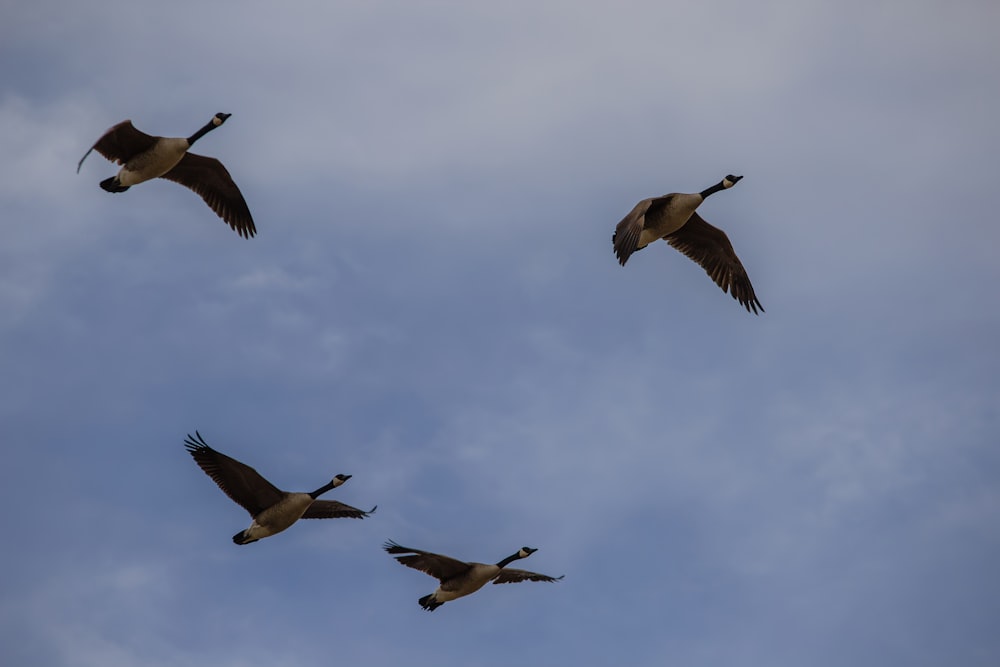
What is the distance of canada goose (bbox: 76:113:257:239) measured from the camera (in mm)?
17688

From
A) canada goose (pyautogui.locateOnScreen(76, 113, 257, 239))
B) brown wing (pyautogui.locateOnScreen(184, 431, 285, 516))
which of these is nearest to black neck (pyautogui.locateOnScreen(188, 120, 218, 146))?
canada goose (pyautogui.locateOnScreen(76, 113, 257, 239))

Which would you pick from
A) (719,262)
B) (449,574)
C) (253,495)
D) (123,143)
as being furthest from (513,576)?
(123,143)

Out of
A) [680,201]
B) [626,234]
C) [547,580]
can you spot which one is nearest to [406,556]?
[547,580]

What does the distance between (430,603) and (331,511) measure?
7.39 ft

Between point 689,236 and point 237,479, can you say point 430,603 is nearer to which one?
point 237,479

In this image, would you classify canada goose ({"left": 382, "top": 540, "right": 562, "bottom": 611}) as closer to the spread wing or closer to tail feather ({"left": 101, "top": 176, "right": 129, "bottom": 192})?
the spread wing

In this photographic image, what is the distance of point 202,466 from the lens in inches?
673

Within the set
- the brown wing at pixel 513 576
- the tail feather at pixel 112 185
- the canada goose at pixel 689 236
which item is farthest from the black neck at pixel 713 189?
the tail feather at pixel 112 185

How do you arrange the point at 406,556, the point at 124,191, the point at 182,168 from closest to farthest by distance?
the point at 406,556 < the point at 124,191 < the point at 182,168

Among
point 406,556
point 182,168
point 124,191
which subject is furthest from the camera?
point 182,168

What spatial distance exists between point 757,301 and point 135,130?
1109 cm

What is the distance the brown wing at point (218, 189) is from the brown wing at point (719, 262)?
762 cm

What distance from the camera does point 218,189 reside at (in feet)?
65.4

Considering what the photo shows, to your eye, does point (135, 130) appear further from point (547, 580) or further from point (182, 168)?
point (547, 580)
